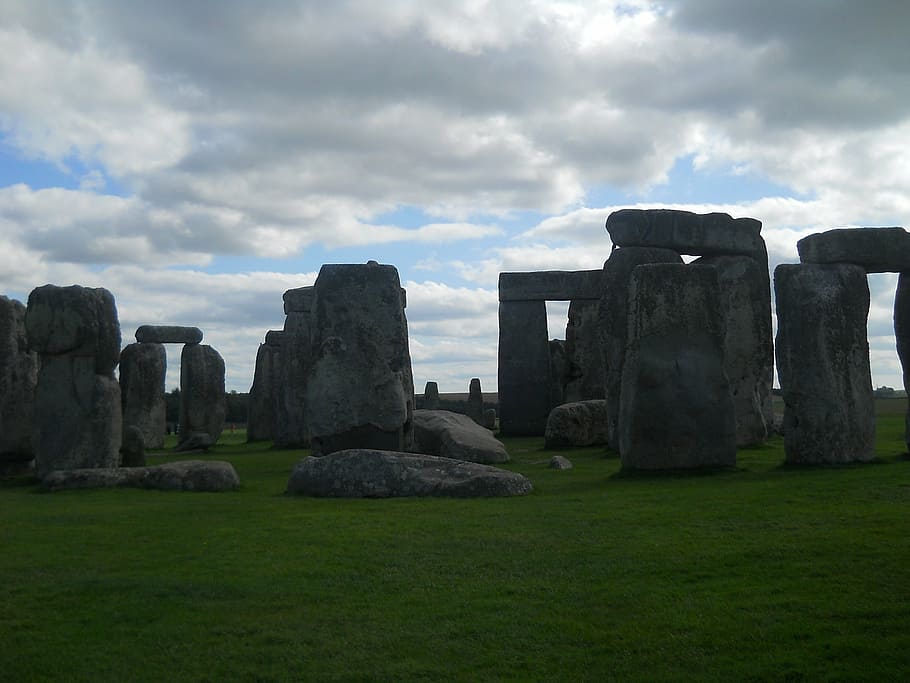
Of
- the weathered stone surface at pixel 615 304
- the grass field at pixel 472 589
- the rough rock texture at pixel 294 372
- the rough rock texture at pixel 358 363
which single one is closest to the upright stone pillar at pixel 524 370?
the rough rock texture at pixel 294 372

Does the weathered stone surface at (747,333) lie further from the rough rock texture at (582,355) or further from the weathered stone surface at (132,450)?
the weathered stone surface at (132,450)

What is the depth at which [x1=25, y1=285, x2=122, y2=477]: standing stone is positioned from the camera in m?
12.9

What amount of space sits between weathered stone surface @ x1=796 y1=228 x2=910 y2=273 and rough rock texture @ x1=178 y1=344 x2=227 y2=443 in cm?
1721

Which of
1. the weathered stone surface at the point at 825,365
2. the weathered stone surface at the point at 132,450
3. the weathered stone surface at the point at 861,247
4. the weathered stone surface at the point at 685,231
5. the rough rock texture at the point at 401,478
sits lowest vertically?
the rough rock texture at the point at 401,478

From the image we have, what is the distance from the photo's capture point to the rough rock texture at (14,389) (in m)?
14.3

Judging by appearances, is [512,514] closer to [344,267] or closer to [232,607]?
[232,607]

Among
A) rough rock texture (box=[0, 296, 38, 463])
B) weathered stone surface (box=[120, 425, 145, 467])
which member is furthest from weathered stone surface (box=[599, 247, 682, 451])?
rough rock texture (box=[0, 296, 38, 463])

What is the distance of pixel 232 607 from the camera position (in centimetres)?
611

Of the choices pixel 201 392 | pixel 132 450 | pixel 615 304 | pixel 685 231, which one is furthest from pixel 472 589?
pixel 201 392

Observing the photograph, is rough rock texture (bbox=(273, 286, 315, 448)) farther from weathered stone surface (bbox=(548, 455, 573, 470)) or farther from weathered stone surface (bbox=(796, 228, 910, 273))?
weathered stone surface (bbox=(796, 228, 910, 273))

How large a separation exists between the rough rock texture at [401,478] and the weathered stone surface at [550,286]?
1534 cm

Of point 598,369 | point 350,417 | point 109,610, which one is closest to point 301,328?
point 598,369

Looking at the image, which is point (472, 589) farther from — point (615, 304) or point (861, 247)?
point (615, 304)

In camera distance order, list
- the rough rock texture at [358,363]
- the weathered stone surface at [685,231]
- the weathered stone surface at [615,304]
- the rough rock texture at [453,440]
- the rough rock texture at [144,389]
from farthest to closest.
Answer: the rough rock texture at [144,389] → the weathered stone surface at [685,231] → the weathered stone surface at [615,304] → the rough rock texture at [453,440] → the rough rock texture at [358,363]
